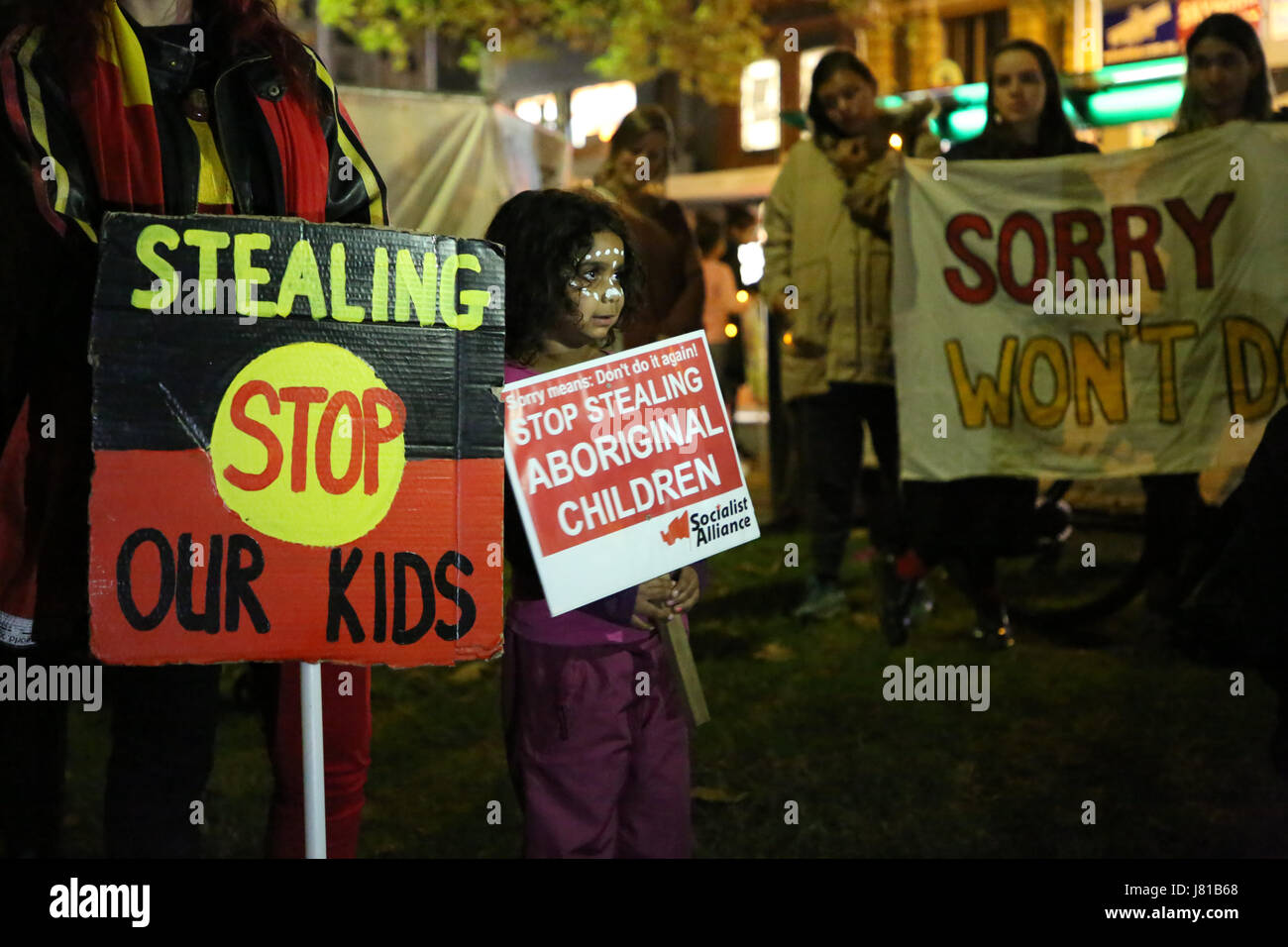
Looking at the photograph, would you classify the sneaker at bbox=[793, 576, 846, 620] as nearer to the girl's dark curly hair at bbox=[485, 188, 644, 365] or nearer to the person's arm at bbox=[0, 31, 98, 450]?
the girl's dark curly hair at bbox=[485, 188, 644, 365]

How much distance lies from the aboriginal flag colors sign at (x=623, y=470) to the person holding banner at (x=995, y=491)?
2.68m

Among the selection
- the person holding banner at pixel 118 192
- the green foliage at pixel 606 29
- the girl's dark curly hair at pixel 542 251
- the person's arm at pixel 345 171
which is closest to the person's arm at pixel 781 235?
the girl's dark curly hair at pixel 542 251

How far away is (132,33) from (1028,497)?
391cm

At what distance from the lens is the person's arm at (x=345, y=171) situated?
2451mm

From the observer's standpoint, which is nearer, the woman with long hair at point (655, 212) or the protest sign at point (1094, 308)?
the protest sign at point (1094, 308)

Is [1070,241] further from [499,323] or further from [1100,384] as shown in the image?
[499,323]

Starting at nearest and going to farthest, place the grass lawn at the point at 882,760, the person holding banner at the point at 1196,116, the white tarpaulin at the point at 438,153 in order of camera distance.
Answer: the grass lawn at the point at 882,760, the person holding banner at the point at 1196,116, the white tarpaulin at the point at 438,153

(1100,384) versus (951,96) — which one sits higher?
(951,96)

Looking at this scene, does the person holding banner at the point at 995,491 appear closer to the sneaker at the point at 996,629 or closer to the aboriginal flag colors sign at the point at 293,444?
the sneaker at the point at 996,629

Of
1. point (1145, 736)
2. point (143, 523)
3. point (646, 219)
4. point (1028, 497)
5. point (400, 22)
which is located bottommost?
point (1145, 736)

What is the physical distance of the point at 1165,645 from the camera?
197 inches

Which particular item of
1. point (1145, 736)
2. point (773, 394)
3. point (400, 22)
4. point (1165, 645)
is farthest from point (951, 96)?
point (400, 22)

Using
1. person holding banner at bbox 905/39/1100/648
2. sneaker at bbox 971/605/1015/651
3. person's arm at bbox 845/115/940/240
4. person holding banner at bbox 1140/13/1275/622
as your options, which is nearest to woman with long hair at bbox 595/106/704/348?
person's arm at bbox 845/115/940/240

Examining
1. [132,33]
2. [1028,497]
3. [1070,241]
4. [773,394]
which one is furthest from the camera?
[773,394]
